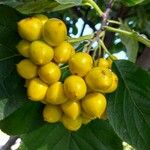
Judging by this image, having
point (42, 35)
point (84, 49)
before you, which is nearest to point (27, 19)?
point (42, 35)

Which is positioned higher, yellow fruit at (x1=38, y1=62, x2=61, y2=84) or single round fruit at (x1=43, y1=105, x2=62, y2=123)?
yellow fruit at (x1=38, y1=62, x2=61, y2=84)

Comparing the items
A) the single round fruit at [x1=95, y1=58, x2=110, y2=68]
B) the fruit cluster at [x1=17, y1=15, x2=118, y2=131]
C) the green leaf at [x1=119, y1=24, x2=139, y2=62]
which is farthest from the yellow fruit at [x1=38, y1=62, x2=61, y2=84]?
the green leaf at [x1=119, y1=24, x2=139, y2=62]

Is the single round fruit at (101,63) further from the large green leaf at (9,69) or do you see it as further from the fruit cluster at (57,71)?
the large green leaf at (9,69)

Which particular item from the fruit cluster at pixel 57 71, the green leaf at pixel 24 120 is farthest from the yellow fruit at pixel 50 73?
the green leaf at pixel 24 120

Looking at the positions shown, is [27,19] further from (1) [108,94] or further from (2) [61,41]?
(1) [108,94]

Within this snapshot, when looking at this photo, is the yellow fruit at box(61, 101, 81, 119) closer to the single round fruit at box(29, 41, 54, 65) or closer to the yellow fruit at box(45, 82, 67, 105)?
the yellow fruit at box(45, 82, 67, 105)

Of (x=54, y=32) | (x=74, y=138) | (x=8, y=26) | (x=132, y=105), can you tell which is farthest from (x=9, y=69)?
(x=74, y=138)

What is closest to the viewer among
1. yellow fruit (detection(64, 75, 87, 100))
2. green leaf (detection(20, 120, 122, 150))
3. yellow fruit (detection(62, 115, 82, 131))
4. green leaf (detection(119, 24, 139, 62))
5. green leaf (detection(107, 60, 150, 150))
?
yellow fruit (detection(64, 75, 87, 100))
